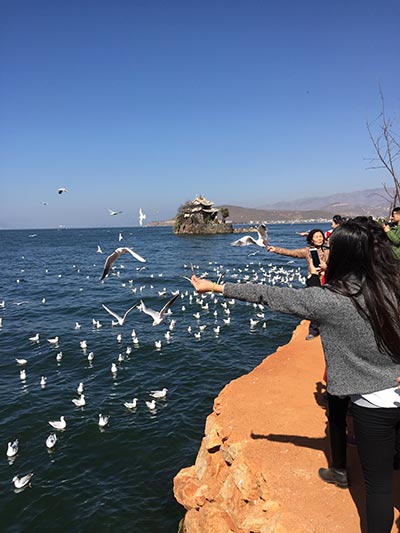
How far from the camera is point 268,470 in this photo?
441cm

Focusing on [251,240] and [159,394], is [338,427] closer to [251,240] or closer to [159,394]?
[251,240]

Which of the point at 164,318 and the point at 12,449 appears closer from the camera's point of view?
the point at 12,449

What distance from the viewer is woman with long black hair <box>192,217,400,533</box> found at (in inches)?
98.2

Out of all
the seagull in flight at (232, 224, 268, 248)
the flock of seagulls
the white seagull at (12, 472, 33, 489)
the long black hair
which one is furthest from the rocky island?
the long black hair

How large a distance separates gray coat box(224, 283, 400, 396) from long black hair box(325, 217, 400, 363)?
0.20 ft

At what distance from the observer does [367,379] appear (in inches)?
101

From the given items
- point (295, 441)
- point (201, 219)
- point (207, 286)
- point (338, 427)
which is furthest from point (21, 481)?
point (201, 219)

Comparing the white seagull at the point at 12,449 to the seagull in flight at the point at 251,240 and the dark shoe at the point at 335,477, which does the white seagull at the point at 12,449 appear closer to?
the seagull in flight at the point at 251,240

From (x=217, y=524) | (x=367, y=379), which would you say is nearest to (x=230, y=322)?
(x=217, y=524)

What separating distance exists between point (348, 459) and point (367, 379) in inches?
94.1

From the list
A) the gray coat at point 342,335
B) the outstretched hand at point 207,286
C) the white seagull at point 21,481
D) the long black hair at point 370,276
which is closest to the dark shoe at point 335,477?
the gray coat at point 342,335

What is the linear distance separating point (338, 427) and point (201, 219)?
3515 inches

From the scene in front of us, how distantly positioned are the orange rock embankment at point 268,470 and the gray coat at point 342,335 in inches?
73.8

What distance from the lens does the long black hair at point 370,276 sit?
8.07 feet
